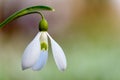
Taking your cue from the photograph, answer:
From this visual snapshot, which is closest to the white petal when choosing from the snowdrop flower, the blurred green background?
the snowdrop flower

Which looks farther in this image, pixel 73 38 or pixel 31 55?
pixel 73 38

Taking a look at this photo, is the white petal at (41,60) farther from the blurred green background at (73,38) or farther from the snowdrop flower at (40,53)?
the blurred green background at (73,38)

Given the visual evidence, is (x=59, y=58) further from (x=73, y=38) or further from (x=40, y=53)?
(x=73, y=38)

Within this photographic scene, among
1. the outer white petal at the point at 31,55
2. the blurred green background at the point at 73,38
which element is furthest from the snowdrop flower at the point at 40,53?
the blurred green background at the point at 73,38

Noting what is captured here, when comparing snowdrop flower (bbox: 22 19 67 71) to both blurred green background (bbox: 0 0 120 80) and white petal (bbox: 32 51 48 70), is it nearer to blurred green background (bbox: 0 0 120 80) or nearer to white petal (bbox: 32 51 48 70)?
white petal (bbox: 32 51 48 70)

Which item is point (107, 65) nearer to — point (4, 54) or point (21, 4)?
point (4, 54)

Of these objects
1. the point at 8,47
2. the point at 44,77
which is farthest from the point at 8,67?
the point at 8,47

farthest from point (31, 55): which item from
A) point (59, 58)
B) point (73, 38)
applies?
point (73, 38)
